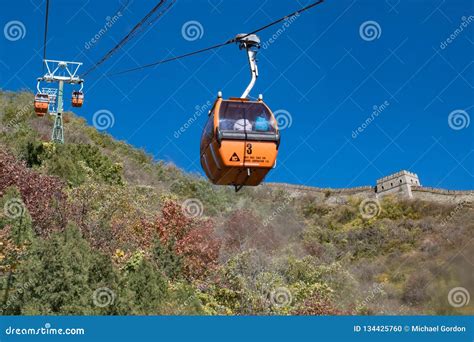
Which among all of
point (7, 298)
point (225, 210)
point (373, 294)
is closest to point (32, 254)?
point (7, 298)

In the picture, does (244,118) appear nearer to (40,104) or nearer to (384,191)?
(40,104)

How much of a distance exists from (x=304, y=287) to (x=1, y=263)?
10.3m

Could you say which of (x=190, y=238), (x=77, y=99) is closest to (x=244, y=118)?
(x=190, y=238)

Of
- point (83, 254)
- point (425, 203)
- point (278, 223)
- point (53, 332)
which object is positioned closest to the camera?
point (53, 332)

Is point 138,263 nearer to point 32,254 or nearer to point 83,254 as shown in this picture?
point 83,254

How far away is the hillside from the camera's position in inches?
545

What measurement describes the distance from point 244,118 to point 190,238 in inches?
529

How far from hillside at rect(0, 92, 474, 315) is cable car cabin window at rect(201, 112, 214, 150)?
5030mm

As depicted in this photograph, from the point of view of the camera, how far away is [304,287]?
2050 cm

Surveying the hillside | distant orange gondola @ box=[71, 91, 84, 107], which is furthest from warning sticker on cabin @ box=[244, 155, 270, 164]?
distant orange gondola @ box=[71, 91, 84, 107]

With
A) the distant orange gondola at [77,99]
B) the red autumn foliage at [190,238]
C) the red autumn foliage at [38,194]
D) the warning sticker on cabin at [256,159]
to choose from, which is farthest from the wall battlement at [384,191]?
the warning sticker on cabin at [256,159]

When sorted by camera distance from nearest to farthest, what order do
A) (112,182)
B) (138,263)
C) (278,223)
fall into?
(138,263), (112,182), (278,223)

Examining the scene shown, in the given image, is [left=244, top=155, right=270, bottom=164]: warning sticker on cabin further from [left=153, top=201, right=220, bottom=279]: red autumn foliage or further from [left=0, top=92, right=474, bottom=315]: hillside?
[left=153, top=201, right=220, bottom=279]: red autumn foliage

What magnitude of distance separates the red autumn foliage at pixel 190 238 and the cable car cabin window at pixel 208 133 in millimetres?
11294
